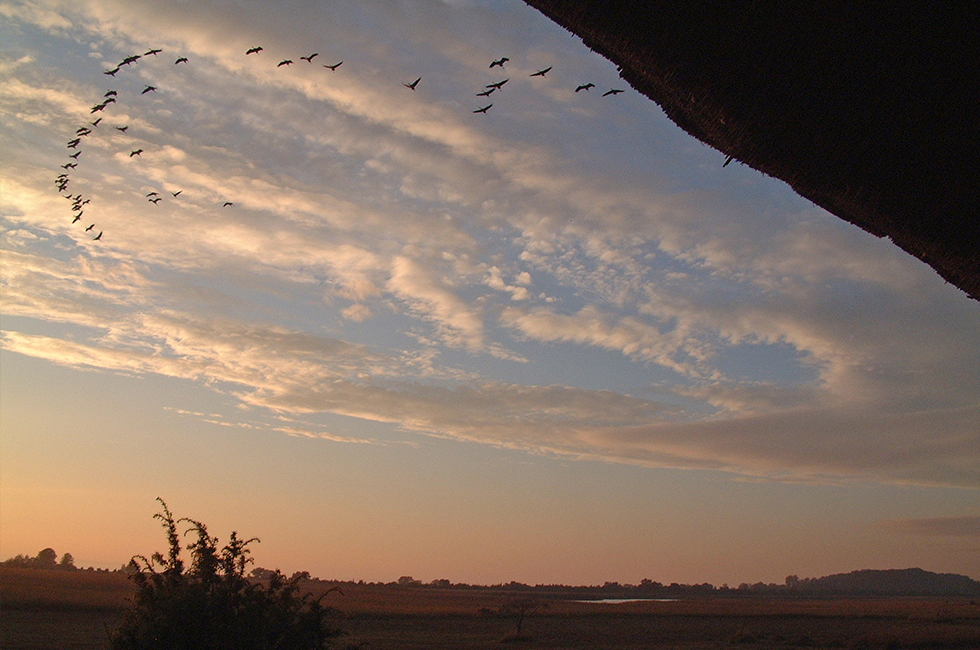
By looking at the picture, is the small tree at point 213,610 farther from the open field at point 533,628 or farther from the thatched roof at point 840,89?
the open field at point 533,628

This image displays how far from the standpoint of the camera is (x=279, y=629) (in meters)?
8.32

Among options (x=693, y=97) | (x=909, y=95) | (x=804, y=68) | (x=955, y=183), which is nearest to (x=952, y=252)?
(x=955, y=183)

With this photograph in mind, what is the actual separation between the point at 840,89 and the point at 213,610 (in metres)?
8.78

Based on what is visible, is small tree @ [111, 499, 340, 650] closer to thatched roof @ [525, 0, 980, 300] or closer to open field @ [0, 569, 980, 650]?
thatched roof @ [525, 0, 980, 300]

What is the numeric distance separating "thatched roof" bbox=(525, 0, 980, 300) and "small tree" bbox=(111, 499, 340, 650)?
8.03m

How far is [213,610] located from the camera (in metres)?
8.06

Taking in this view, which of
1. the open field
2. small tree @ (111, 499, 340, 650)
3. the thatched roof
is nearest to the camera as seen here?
the thatched roof

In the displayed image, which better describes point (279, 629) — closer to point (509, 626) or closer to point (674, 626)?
point (509, 626)

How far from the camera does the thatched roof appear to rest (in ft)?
9.93

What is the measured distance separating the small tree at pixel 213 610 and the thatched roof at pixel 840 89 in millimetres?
8033

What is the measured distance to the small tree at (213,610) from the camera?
7.75m

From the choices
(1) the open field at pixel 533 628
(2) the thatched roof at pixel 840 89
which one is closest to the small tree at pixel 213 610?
(2) the thatched roof at pixel 840 89

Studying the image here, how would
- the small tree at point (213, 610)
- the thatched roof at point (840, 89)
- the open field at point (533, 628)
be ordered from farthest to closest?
the open field at point (533, 628) → the small tree at point (213, 610) → the thatched roof at point (840, 89)

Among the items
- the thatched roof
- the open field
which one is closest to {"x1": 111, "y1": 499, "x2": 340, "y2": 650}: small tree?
the thatched roof
